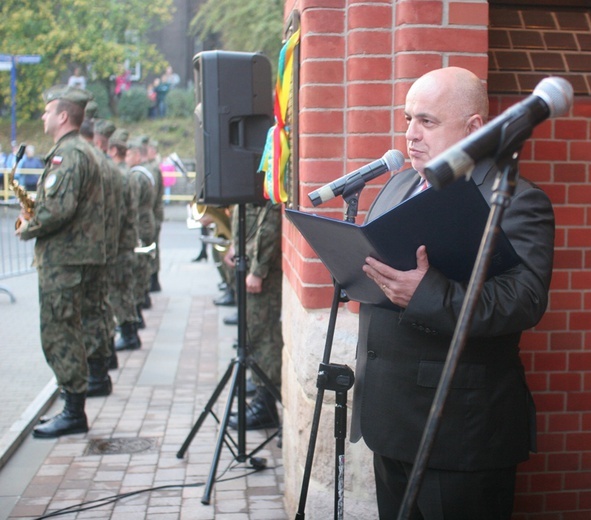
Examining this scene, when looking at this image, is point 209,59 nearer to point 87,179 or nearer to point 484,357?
point 87,179

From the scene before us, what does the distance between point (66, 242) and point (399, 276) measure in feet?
13.1

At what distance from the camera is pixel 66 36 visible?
113 ft

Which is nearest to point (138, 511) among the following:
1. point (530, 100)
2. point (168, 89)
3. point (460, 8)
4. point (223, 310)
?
point (460, 8)

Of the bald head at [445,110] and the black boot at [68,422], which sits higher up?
the bald head at [445,110]

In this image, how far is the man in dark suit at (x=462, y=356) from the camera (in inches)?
95.8

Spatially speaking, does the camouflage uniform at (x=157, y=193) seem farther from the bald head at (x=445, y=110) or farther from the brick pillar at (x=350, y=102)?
the bald head at (x=445, y=110)

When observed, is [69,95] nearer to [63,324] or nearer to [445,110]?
[63,324]

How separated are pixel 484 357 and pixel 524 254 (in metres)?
0.34

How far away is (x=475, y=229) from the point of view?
2.34 meters

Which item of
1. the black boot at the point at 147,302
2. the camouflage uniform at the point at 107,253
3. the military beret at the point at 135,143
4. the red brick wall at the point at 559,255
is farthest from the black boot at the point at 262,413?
the black boot at the point at 147,302

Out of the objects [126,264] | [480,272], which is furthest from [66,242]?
[480,272]

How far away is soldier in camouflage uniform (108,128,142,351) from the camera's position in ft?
28.1

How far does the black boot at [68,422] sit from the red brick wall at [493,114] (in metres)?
2.60

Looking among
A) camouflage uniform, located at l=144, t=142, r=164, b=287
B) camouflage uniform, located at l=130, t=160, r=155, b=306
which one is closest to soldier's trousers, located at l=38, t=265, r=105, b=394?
camouflage uniform, located at l=130, t=160, r=155, b=306
